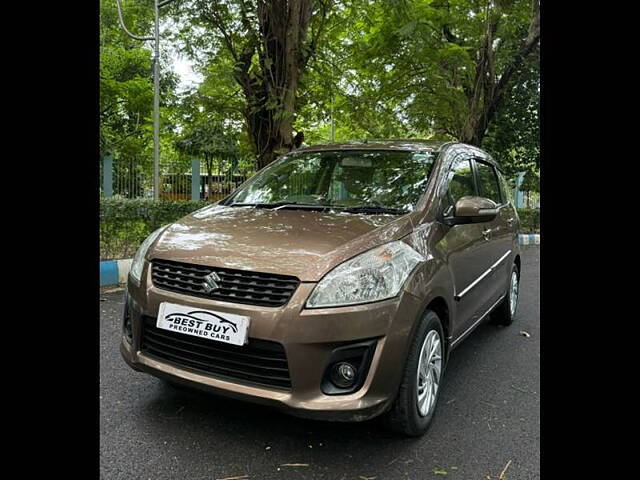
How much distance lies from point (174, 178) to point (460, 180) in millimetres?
8692

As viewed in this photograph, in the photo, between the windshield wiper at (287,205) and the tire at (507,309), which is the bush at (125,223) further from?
the tire at (507,309)

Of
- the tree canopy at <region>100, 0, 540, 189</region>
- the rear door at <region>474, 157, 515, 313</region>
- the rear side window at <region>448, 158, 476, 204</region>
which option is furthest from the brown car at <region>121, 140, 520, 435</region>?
the tree canopy at <region>100, 0, 540, 189</region>

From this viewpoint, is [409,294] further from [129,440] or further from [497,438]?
[129,440]

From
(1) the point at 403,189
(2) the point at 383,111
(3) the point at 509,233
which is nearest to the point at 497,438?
(1) the point at 403,189

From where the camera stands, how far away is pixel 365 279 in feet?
7.69

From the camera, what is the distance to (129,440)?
2.54 m

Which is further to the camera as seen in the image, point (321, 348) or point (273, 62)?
point (273, 62)

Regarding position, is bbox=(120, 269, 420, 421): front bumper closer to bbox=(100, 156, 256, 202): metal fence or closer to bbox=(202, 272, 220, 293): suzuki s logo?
bbox=(202, 272, 220, 293): suzuki s logo

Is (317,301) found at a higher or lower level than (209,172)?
lower

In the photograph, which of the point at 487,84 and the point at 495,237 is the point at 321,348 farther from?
the point at 487,84

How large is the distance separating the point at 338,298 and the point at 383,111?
26.7 feet

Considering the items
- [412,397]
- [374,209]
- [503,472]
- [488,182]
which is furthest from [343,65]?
[503,472]

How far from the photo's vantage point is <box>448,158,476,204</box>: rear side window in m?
3.42
